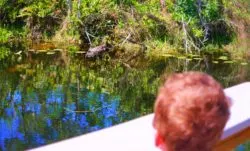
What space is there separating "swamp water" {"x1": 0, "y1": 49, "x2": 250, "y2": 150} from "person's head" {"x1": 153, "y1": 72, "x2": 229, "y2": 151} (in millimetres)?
4831

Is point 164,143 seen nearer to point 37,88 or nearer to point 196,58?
point 37,88

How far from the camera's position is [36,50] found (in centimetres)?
1227

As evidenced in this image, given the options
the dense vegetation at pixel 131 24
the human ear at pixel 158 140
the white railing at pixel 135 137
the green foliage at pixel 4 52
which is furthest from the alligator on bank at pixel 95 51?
the human ear at pixel 158 140

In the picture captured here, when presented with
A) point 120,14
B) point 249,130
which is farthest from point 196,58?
point 249,130

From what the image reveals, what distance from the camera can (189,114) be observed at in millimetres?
903

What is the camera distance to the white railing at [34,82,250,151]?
99cm

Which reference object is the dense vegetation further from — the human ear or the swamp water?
the human ear

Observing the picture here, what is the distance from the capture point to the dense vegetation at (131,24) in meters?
13.1

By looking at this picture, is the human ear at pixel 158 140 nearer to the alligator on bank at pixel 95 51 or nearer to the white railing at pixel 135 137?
the white railing at pixel 135 137

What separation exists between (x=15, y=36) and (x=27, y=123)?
25.1 feet

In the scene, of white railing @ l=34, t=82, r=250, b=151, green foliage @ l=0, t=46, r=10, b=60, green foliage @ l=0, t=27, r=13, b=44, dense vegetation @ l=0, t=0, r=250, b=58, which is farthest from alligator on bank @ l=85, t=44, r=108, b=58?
white railing @ l=34, t=82, r=250, b=151

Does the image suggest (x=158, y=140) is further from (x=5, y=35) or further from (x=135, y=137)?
(x=5, y=35)

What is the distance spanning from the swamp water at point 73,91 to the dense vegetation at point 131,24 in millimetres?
1105

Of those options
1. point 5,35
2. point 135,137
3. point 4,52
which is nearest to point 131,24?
point 4,52
